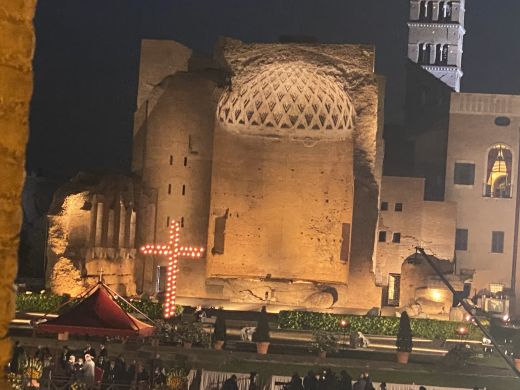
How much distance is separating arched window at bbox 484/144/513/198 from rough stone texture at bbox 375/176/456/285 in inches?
210

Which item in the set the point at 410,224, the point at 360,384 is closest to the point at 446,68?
the point at 410,224

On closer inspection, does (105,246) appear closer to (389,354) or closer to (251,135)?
(251,135)

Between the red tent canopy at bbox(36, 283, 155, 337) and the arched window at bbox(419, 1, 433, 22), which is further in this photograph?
the arched window at bbox(419, 1, 433, 22)

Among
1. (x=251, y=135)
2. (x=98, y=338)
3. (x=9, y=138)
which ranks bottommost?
(x=98, y=338)

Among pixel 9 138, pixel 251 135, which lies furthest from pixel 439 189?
pixel 9 138

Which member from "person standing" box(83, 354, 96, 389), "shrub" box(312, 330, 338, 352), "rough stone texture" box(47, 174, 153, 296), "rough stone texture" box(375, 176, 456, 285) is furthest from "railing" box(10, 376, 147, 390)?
"rough stone texture" box(375, 176, 456, 285)

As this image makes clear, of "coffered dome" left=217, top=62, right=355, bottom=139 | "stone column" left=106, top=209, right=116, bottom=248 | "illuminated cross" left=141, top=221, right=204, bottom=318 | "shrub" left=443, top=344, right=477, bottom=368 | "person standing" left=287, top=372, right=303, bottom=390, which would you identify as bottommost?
"person standing" left=287, top=372, right=303, bottom=390

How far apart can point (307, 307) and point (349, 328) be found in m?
4.09

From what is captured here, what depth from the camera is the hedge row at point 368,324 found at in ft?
101

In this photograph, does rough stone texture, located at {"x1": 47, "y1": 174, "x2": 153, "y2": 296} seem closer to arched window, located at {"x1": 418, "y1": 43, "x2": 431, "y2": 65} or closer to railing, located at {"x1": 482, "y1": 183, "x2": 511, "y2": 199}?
railing, located at {"x1": 482, "y1": 183, "x2": 511, "y2": 199}

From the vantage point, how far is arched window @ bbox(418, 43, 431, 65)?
67688 millimetres

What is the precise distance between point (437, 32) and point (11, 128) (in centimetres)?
6412

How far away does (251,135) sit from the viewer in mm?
35812

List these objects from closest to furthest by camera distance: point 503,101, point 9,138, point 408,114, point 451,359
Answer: point 9,138 → point 451,359 → point 503,101 → point 408,114
